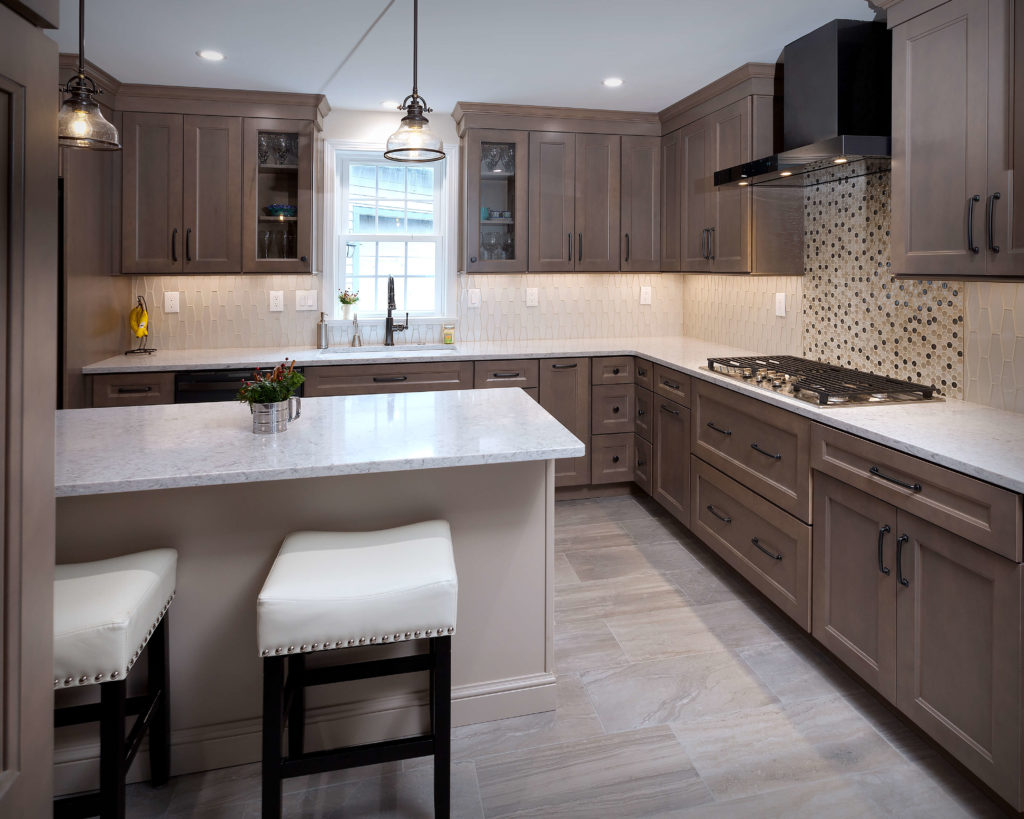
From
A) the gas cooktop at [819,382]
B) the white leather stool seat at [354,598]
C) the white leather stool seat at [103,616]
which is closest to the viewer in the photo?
the white leather stool seat at [103,616]

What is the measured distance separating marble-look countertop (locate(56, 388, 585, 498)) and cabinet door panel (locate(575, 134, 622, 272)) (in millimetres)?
2300

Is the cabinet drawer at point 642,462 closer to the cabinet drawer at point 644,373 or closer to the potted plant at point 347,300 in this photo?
the cabinet drawer at point 644,373

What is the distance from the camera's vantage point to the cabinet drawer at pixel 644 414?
4.22 m

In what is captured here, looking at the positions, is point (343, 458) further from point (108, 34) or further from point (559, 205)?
point (559, 205)

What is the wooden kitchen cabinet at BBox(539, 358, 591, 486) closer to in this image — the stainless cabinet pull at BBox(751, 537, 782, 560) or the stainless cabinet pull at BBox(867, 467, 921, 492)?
the stainless cabinet pull at BBox(751, 537, 782, 560)

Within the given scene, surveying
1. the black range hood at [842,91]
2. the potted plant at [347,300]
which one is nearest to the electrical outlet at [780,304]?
the black range hood at [842,91]

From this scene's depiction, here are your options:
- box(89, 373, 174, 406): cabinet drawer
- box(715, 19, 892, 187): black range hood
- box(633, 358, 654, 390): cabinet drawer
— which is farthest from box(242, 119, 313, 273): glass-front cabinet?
box(715, 19, 892, 187): black range hood

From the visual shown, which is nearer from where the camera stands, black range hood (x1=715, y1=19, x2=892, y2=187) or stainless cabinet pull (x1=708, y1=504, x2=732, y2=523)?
black range hood (x1=715, y1=19, x2=892, y2=187)

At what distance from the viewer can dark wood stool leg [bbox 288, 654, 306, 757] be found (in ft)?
5.92

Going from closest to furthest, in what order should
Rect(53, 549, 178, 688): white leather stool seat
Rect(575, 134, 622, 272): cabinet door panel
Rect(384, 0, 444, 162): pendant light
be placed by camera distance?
Rect(53, 549, 178, 688): white leather stool seat → Rect(384, 0, 444, 162): pendant light → Rect(575, 134, 622, 272): cabinet door panel

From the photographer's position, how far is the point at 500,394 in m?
2.79

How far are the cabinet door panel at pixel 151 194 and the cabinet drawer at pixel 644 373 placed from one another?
2.79 m

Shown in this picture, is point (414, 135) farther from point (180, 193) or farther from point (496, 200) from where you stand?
point (180, 193)

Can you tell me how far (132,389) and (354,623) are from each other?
290 centimetres
